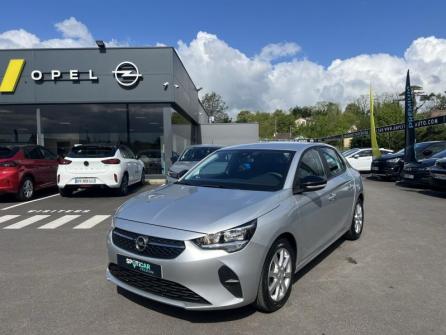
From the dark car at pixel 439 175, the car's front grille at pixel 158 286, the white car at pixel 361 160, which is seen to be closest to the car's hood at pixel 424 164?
the dark car at pixel 439 175

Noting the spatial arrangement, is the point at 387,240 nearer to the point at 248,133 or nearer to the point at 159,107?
the point at 159,107

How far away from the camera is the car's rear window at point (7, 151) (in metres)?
10.1

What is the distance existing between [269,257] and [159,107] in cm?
1384

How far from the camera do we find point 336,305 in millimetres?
3666

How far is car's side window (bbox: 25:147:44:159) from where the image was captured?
10.8m

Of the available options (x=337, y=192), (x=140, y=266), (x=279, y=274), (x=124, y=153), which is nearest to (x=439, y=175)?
(x=337, y=192)

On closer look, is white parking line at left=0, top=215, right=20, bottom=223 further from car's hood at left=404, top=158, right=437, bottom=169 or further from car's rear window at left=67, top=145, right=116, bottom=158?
car's hood at left=404, top=158, right=437, bottom=169

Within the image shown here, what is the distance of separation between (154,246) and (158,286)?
358 millimetres

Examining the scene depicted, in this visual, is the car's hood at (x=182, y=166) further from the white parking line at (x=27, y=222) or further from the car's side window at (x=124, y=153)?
the white parking line at (x=27, y=222)

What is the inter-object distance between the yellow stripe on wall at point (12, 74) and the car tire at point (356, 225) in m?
15.1

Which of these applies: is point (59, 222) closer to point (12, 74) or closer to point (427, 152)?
point (12, 74)

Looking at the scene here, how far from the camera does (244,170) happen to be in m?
4.48

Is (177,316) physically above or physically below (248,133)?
below

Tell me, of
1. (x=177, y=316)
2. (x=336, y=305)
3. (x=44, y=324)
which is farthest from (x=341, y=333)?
(x=44, y=324)
